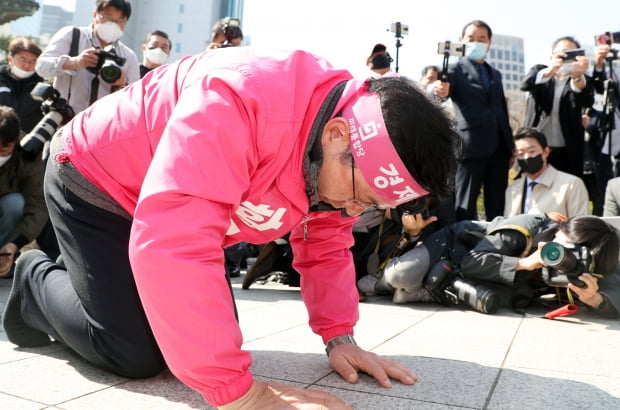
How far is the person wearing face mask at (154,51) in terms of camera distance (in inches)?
191

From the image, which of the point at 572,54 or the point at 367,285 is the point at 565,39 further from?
the point at 367,285

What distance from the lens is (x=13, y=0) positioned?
2373 centimetres

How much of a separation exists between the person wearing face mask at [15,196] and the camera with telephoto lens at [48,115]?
0.12 metres

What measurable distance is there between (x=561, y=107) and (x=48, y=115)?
167 inches

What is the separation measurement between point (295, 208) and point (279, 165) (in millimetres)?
190

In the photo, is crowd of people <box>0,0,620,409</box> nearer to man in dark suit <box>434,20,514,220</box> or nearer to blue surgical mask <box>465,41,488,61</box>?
man in dark suit <box>434,20,514,220</box>

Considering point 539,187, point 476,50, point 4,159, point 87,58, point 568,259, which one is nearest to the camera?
point 568,259

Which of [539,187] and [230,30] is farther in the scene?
[230,30]

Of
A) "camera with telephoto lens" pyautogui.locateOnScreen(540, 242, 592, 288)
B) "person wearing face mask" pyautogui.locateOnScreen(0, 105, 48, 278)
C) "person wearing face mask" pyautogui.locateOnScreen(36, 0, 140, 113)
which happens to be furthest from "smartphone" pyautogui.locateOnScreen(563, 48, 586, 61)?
"person wearing face mask" pyautogui.locateOnScreen(0, 105, 48, 278)

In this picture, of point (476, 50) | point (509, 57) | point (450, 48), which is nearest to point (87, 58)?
point (450, 48)

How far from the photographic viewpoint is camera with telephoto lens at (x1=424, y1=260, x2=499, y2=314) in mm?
3311

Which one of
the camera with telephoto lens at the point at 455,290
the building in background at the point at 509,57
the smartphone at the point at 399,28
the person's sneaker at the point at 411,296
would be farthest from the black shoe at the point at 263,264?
the building in background at the point at 509,57

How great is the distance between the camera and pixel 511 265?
3457mm

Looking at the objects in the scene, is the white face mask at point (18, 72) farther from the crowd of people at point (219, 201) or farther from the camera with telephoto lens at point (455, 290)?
the camera with telephoto lens at point (455, 290)
